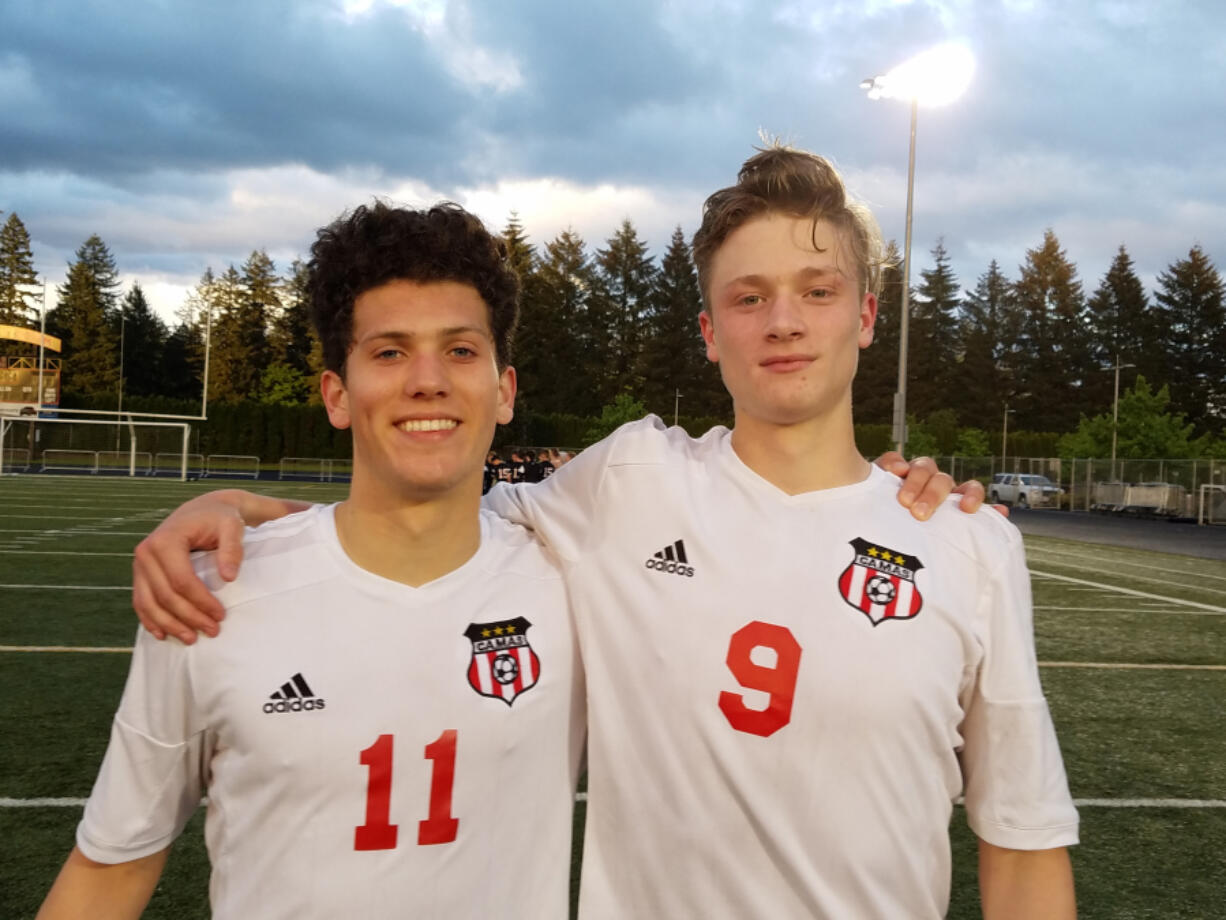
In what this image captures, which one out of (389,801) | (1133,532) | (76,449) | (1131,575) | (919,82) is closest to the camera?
(389,801)

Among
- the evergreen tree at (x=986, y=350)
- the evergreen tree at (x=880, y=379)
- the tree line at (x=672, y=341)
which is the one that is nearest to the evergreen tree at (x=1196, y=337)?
the tree line at (x=672, y=341)

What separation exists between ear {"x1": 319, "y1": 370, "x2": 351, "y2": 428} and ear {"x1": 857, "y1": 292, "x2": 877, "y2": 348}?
1.13 meters

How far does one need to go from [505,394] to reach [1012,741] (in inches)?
50.0

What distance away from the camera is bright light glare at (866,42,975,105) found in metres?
20.9

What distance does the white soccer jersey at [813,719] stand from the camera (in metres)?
1.86

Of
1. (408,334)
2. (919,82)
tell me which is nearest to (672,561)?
(408,334)

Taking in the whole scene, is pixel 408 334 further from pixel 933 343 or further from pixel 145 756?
pixel 933 343

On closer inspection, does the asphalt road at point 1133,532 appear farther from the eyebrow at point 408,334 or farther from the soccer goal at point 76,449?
the soccer goal at point 76,449

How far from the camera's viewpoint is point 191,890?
3418 mm

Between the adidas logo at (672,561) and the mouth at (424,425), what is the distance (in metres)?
0.53

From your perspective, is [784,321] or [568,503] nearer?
[784,321]

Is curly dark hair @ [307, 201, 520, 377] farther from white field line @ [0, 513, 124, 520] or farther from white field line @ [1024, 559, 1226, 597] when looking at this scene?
white field line @ [0, 513, 124, 520]

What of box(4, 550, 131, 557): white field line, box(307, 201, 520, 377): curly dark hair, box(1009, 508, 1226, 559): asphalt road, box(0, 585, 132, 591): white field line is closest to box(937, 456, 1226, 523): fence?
box(1009, 508, 1226, 559): asphalt road

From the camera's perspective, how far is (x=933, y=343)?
2766 inches
